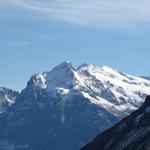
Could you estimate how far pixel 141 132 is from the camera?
19662 centimetres

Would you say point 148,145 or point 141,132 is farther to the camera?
point 141,132

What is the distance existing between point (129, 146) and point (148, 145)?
622 inches

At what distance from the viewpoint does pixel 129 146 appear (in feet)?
622

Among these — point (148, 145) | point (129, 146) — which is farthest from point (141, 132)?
point (148, 145)

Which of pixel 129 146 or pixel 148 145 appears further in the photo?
pixel 129 146

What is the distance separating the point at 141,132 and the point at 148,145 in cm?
2230

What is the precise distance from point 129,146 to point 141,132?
346 inches

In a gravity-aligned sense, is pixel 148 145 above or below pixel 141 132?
below

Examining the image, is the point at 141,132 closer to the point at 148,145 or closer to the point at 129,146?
the point at 129,146

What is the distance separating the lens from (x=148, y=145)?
572 ft
